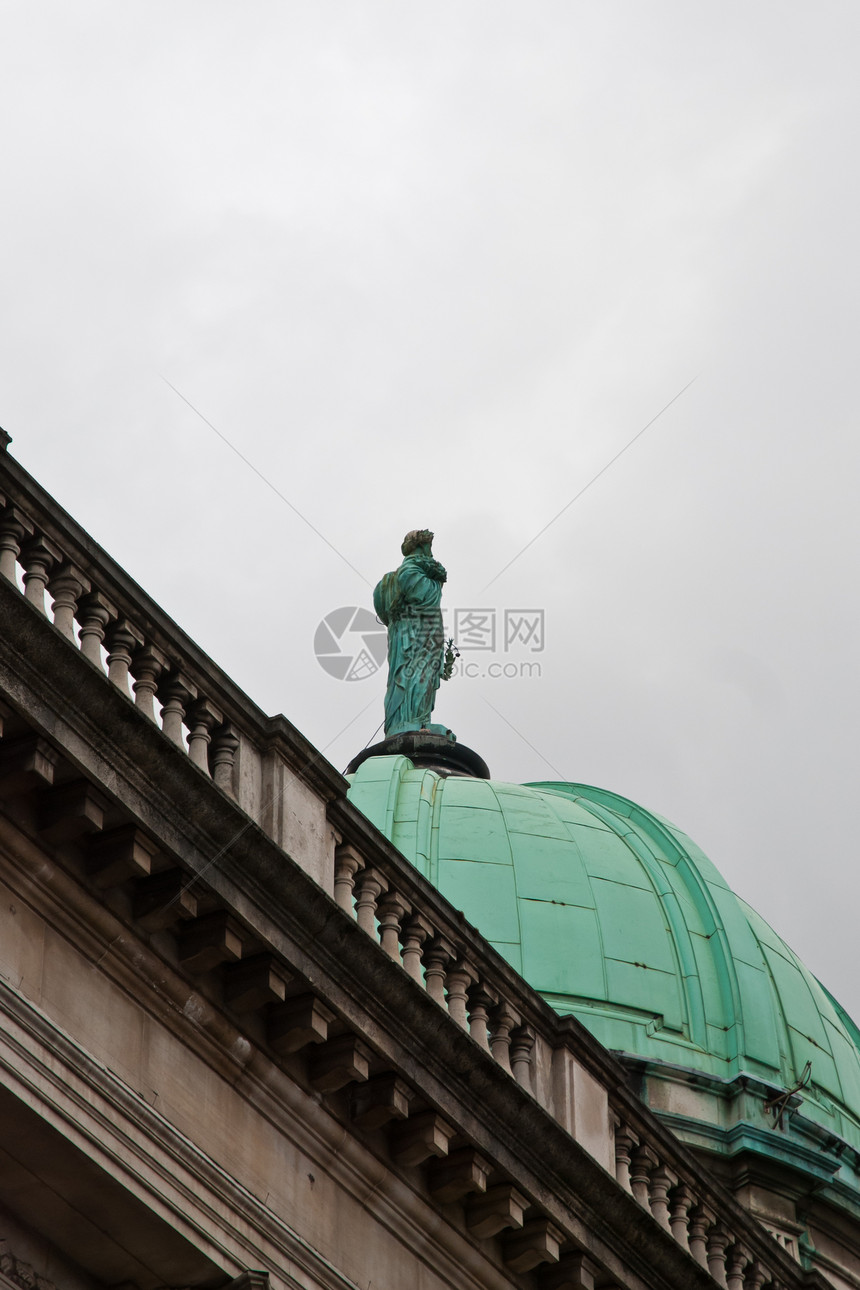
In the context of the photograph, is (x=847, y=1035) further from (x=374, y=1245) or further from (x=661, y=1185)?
(x=374, y=1245)

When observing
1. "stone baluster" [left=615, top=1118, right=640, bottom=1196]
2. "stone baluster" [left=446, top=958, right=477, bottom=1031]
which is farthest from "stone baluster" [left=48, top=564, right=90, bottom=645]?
"stone baluster" [left=615, top=1118, right=640, bottom=1196]

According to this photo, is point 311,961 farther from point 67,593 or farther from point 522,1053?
point 522,1053

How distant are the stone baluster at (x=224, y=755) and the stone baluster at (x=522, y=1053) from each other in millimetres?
Result: 3104

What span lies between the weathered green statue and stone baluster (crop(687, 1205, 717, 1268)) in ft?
44.6

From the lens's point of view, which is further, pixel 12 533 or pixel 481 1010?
pixel 481 1010

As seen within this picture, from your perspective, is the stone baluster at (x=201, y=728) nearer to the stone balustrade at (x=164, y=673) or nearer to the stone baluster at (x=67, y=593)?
the stone balustrade at (x=164, y=673)

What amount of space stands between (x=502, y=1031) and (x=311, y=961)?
8.48 ft

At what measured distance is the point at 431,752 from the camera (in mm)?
31062

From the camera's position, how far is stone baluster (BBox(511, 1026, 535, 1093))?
16.7 metres

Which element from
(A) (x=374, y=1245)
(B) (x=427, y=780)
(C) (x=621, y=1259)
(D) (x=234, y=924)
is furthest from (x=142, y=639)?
(B) (x=427, y=780)

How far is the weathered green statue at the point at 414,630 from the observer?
31500mm

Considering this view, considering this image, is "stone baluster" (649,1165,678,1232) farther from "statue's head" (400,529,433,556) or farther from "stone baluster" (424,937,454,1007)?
"statue's head" (400,529,433,556)

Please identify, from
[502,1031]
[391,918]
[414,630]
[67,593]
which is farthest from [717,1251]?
[414,630]

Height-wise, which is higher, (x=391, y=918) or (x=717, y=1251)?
(x=391, y=918)
